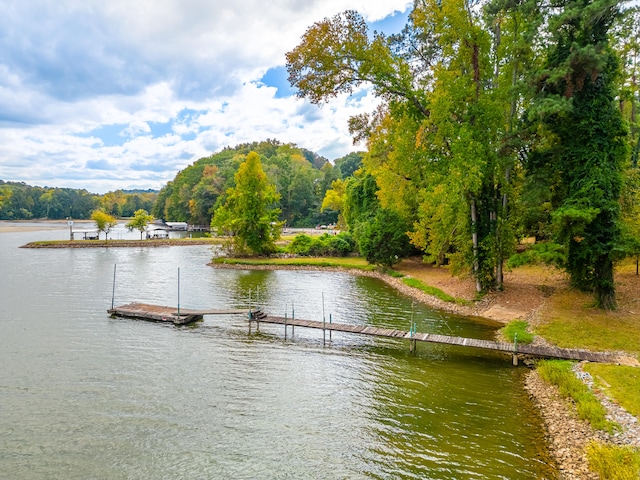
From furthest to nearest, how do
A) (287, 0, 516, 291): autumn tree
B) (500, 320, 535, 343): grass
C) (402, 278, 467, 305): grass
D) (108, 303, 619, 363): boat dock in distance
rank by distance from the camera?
(402, 278, 467, 305): grass, (287, 0, 516, 291): autumn tree, (500, 320, 535, 343): grass, (108, 303, 619, 363): boat dock in distance

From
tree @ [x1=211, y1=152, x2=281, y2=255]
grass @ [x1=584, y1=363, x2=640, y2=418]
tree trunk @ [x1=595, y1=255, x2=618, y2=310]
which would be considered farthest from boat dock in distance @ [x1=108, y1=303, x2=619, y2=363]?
tree @ [x1=211, y1=152, x2=281, y2=255]

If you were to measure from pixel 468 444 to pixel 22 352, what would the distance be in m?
17.5

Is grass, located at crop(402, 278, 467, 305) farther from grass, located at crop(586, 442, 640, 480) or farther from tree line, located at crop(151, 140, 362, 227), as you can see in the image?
tree line, located at crop(151, 140, 362, 227)

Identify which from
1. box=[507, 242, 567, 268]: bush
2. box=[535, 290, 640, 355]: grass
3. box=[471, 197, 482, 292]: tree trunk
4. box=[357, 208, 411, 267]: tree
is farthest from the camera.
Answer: box=[357, 208, 411, 267]: tree

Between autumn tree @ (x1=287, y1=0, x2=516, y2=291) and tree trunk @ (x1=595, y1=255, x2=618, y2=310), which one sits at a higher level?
autumn tree @ (x1=287, y1=0, x2=516, y2=291)

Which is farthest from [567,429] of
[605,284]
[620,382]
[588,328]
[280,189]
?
[280,189]

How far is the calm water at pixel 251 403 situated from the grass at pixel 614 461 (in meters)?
1.13

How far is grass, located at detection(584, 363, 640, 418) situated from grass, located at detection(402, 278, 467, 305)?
37.0 ft

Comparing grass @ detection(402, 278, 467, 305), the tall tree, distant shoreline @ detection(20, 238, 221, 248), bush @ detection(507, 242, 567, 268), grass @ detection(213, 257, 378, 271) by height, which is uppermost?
the tall tree

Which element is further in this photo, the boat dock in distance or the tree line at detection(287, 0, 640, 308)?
the tree line at detection(287, 0, 640, 308)

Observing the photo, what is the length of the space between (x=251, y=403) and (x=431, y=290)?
1878 centimetres

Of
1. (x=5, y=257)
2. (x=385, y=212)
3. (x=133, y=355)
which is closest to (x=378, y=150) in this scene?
(x=385, y=212)

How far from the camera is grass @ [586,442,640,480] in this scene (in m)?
7.95

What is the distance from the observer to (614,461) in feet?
27.4
